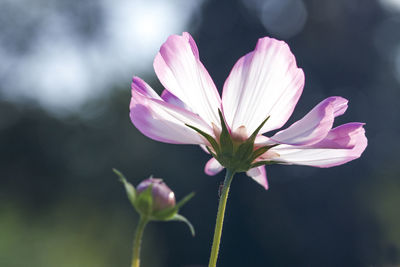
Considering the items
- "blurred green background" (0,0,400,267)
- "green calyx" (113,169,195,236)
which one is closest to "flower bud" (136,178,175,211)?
"green calyx" (113,169,195,236)

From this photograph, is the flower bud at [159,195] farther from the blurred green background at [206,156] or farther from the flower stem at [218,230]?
the blurred green background at [206,156]

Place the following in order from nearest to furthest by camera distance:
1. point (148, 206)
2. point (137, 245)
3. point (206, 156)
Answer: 1. point (137, 245)
2. point (148, 206)
3. point (206, 156)

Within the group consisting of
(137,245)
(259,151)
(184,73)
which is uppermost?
(184,73)

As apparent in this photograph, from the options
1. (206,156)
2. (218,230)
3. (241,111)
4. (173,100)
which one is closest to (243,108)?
(241,111)

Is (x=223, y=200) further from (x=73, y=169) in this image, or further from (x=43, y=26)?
(x=43, y=26)

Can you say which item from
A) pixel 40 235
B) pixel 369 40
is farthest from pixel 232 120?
pixel 369 40

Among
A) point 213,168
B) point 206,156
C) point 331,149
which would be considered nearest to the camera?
point 331,149

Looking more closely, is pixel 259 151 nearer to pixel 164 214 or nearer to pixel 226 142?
pixel 226 142

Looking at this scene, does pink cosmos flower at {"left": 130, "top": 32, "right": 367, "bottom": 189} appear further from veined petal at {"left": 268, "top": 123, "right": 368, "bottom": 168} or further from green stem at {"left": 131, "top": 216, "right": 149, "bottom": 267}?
green stem at {"left": 131, "top": 216, "right": 149, "bottom": 267}
